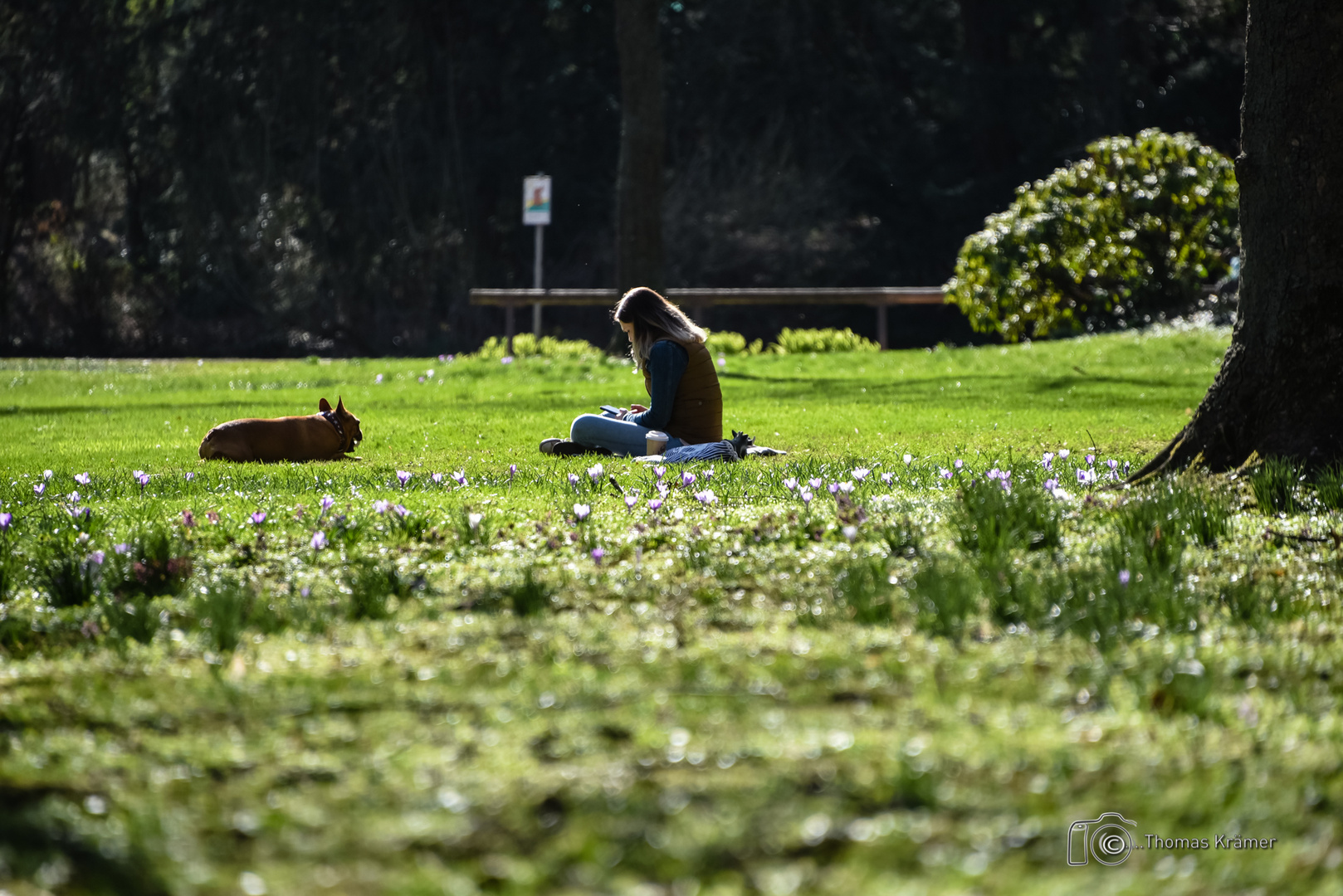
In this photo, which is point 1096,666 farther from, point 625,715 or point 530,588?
point 530,588

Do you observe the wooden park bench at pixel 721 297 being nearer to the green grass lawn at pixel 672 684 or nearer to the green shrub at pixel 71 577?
the green grass lawn at pixel 672 684

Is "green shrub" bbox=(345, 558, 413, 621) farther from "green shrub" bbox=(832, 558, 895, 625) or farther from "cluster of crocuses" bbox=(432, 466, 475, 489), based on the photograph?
"cluster of crocuses" bbox=(432, 466, 475, 489)

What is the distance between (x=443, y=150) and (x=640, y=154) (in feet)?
54.8

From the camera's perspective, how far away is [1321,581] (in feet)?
14.0

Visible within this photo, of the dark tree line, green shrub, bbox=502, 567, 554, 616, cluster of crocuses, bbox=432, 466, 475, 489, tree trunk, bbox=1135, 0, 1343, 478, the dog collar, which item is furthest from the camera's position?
the dark tree line

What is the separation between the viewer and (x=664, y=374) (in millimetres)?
8148

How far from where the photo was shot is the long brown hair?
809 cm

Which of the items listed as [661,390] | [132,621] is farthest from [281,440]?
[132,621]

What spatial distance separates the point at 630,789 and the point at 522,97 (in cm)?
3596

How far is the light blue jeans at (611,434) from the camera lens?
27.7ft

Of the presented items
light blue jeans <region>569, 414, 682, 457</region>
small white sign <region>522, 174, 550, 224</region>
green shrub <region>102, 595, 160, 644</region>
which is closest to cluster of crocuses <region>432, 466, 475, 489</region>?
light blue jeans <region>569, 414, 682, 457</region>

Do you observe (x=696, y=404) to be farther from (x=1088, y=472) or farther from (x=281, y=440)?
(x=1088, y=472)

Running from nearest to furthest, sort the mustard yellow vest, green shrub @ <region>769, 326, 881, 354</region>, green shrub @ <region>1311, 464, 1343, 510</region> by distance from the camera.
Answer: green shrub @ <region>1311, 464, 1343, 510</region> → the mustard yellow vest → green shrub @ <region>769, 326, 881, 354</region>

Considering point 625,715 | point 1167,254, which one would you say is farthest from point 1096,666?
point 1167,254
